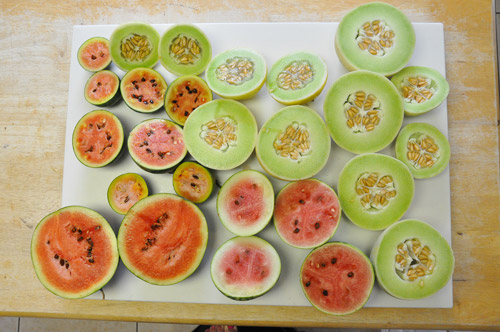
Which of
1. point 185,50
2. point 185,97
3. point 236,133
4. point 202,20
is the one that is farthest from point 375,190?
point 202,20

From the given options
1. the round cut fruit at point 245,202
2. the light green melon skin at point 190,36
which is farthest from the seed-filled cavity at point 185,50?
the round cut fruit at point 245,202

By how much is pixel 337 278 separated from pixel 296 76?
907 millimetres

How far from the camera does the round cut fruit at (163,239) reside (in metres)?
1.64

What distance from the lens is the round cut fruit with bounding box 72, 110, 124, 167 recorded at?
1752mm

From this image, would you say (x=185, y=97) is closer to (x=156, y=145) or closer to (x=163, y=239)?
(x=156, y=145)

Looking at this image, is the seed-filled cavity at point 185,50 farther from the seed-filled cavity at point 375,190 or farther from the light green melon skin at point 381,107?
the seed-filled cavity at point 375,190

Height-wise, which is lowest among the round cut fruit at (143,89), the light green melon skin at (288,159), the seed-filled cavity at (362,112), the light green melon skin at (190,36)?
the light green melon skin at (288,159)

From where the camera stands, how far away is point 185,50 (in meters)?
1.78

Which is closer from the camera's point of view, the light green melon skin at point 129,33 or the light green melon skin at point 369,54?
the light green melon skin at point 369,54

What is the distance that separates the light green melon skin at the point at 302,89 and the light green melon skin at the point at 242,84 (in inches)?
2.2

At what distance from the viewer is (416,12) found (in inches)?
74.6

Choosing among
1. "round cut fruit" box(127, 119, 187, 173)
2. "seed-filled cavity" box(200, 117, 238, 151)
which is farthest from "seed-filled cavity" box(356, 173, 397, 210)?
"round cut fruit" box(127, 119, 187, 173)

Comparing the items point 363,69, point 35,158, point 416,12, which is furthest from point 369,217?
point 35,158

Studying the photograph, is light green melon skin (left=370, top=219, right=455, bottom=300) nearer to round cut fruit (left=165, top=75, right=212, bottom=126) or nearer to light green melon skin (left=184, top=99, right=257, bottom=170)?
light green melon skin (left=184, top=99, right=257, bottom=170)
